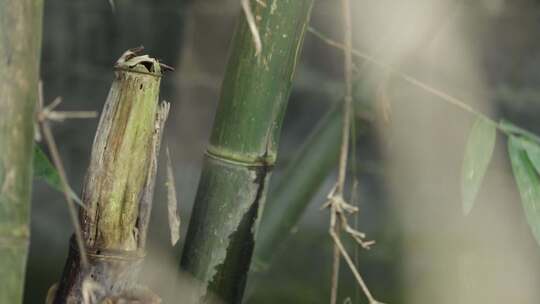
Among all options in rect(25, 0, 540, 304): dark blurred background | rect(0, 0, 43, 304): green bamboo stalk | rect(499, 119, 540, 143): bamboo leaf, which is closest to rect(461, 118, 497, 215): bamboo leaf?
rect(499, 119, 540, 143): bamboo leaf

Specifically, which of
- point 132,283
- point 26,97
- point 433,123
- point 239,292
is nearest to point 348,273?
point 433,123

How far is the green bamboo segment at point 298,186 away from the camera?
100cm

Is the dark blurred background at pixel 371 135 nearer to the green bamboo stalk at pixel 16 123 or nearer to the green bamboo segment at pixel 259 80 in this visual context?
the green bamboo segment at pixel 259 80

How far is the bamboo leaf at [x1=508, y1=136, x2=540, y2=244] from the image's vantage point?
2.70 ft

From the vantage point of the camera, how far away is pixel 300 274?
6.66ft

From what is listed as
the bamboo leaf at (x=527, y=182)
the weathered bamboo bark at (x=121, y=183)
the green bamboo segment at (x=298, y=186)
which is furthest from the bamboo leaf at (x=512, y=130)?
the weathered bamboo bark at (x=121, y=183)

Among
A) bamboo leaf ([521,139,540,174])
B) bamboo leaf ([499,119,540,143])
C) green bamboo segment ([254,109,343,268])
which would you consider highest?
bamboo leaf ([499,119,540,143])

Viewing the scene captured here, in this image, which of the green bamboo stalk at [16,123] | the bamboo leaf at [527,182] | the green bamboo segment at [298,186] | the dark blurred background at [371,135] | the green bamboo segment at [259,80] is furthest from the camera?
the dark blurred background at [371,135]

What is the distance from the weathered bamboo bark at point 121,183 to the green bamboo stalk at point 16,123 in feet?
0.29

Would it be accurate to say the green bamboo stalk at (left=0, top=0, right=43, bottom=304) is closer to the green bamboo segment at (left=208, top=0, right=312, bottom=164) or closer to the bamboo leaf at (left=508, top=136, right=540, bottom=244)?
the green bamboo segment at (left=208, top=0, right=312, bottom=164)

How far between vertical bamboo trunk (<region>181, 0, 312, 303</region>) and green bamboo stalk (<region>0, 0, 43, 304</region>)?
226mm

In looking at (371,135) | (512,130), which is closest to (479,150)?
(512,130)

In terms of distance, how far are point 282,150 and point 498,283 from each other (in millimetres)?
827

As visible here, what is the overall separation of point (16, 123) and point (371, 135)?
68.3 inches
